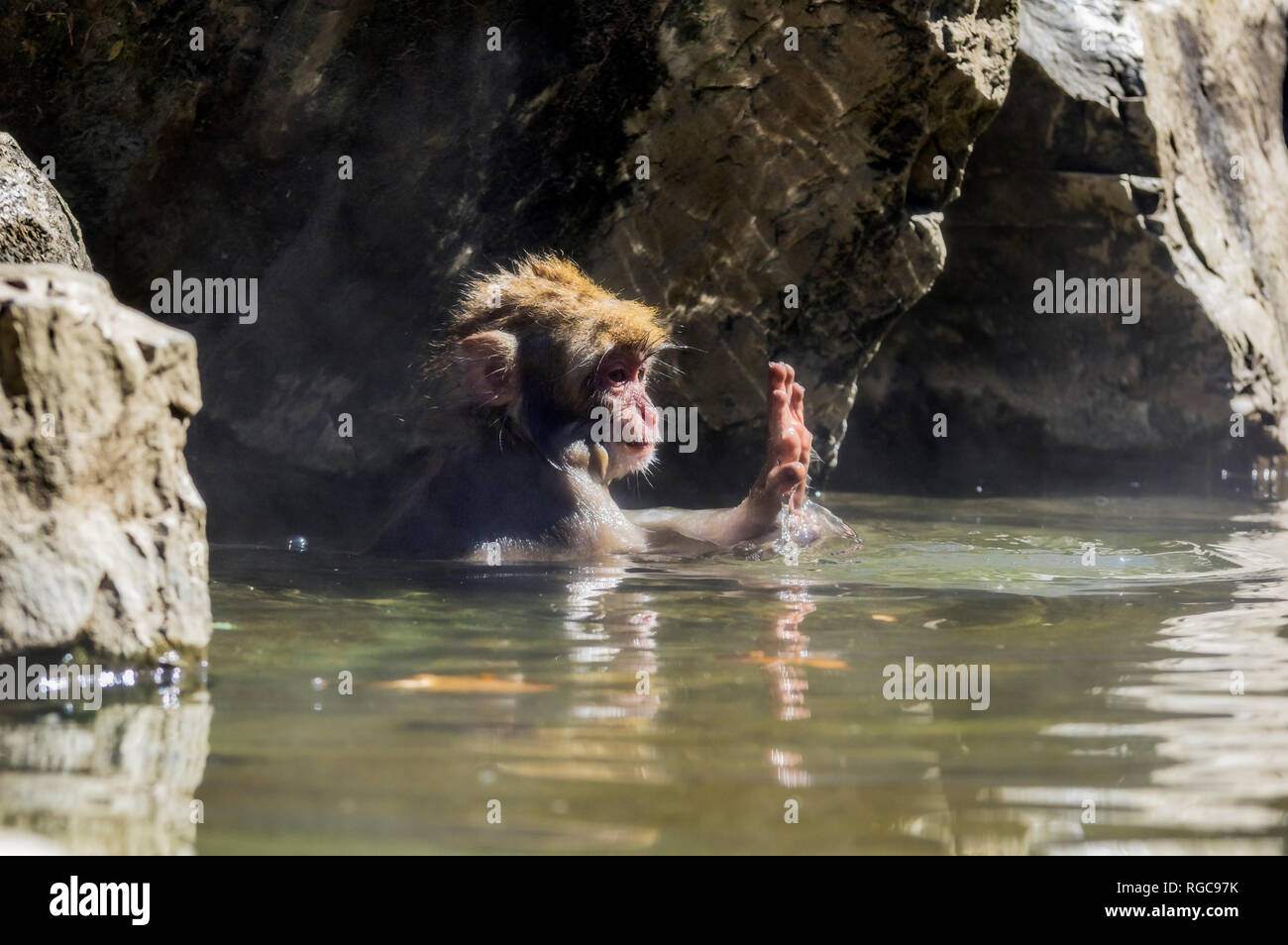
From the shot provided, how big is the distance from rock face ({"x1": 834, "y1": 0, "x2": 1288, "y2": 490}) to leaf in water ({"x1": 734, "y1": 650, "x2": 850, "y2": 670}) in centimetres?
552

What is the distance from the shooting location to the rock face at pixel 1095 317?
9297mm

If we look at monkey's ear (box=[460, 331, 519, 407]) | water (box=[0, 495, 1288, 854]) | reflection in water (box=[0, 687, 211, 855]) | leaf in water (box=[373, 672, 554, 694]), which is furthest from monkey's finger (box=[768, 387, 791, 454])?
reflection in water (box=[0, 687, 211, 855])

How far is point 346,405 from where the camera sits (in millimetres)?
7543

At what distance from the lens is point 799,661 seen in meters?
4.21

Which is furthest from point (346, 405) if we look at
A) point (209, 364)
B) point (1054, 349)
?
point (1054, 349)

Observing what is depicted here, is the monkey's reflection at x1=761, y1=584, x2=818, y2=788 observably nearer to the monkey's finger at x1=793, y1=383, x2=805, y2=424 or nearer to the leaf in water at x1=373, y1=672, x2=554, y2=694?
the leaf in water at x1=373, y1=672, x2=554, y2=694

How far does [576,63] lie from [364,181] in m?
1.14

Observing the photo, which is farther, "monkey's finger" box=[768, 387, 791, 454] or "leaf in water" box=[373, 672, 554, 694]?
"monkey's finger" box=[768, 387, 791, 454]

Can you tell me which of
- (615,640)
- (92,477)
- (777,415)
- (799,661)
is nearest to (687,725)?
(799,661)

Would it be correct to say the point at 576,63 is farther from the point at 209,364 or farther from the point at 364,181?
the point at 209,364

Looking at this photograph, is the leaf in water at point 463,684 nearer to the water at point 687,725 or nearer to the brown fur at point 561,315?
the water at point 687,725

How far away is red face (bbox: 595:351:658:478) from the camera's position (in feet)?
22.9

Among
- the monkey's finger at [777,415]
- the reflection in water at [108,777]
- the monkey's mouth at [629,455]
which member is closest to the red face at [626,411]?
the monkey's mouth at [629,455]

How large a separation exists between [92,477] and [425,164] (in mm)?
3811
